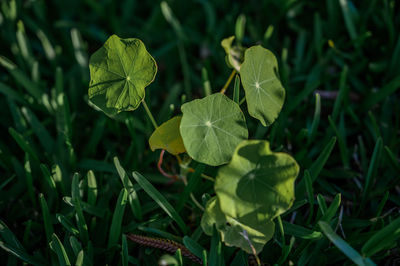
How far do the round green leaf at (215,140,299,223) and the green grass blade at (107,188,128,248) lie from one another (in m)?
0.42

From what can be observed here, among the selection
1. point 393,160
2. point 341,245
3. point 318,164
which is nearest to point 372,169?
point 393,160

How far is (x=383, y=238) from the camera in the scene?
124cm

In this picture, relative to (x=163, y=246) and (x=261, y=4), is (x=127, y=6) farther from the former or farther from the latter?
(x=163, y=246)

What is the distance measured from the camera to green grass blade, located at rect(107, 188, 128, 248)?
4.49 ft

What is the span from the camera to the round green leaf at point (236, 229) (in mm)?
1206

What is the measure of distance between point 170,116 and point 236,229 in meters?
0.57

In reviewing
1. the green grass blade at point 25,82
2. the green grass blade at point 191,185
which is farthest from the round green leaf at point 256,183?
the green grass blade at point 25,82

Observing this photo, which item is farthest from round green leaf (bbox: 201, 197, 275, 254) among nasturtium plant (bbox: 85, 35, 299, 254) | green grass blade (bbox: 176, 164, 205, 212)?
green grass blade (bbox: 176, 164, 205, 212)

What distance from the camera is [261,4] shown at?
2352 millimetres

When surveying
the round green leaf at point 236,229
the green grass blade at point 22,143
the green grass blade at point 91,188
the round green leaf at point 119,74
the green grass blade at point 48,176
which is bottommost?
the round green leaf at point 236,229

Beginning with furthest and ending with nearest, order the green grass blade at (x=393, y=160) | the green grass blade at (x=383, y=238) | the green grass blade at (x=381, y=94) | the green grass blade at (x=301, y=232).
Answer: the green grass blade at (x=381, y=94) → the green grass blade at (x=393, y=160) → the green grass blade at (x=301, y=232) → the green grass blade at (x=383, y=238)

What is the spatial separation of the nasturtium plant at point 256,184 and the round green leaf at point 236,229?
0.8 inches

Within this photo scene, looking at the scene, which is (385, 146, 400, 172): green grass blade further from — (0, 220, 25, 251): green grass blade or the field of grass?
(0, 220, 25, 251): green grass blade

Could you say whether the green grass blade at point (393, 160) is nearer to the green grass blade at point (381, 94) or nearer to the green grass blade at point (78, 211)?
the green grass blade at point (381, 94)
